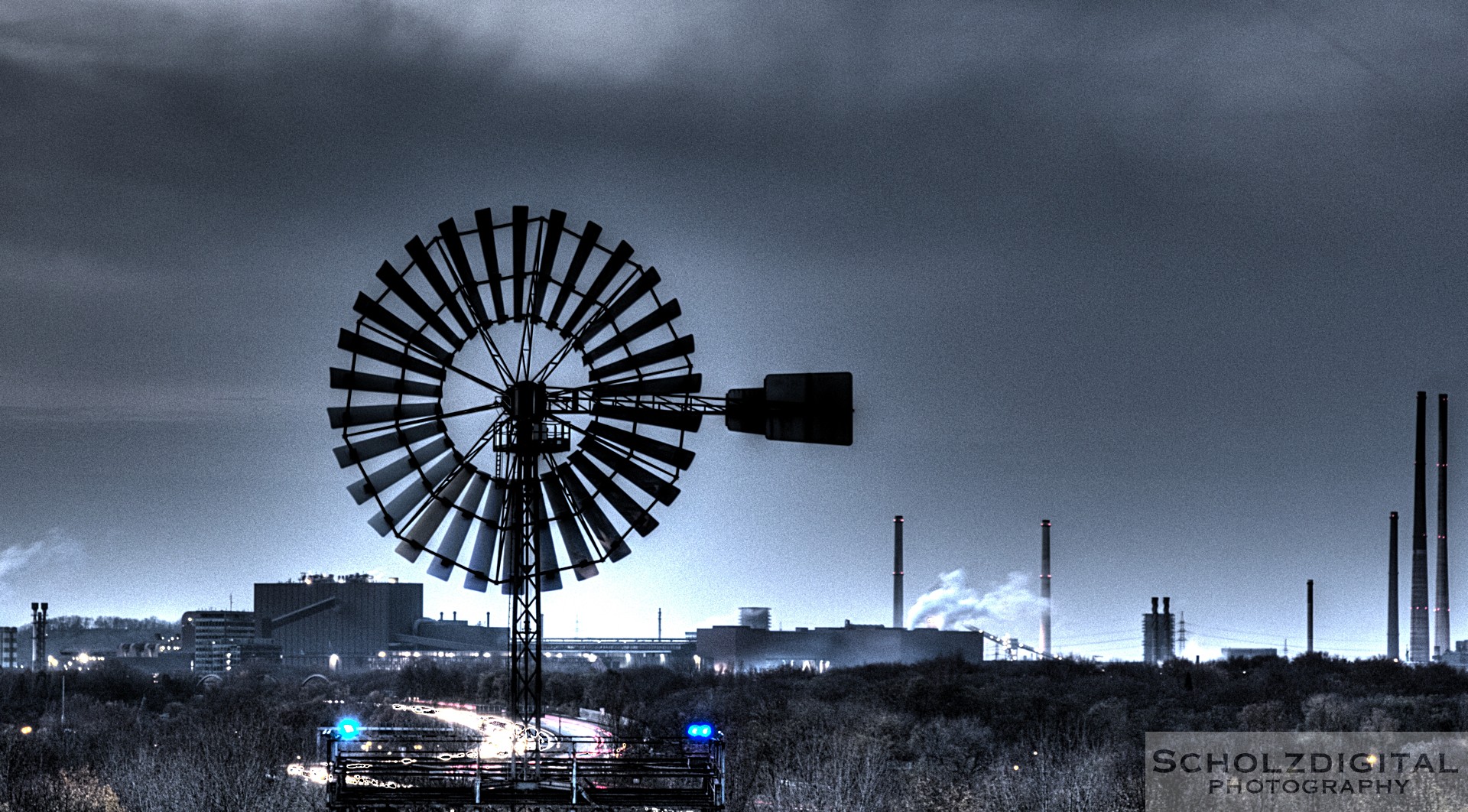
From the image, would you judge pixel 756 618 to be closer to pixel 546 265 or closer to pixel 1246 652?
pixel 1246 652

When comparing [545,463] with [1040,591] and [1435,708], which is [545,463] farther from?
[1040,591]

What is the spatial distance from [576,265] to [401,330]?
6.94 feet

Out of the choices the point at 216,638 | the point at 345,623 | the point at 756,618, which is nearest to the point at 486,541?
the point at 756,618

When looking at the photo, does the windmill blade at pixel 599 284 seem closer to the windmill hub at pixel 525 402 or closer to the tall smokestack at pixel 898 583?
the windmill hub at pixel 525 402

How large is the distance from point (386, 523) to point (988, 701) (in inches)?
2632

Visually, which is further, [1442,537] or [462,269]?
[1442,537]

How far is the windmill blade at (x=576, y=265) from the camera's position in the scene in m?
18.8

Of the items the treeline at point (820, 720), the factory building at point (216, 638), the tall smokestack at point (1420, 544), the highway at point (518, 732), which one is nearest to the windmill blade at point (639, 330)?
the highway at point (518, 732)

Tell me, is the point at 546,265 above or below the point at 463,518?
above

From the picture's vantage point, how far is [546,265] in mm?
18844

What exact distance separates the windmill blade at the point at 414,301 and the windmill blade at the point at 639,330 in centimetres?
153

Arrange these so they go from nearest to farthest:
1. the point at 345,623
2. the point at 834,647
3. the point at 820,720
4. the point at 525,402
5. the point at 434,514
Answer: the point at 525,402, the point at 434,514, the point at 820,720, the point at 834,647, the point at 345,623

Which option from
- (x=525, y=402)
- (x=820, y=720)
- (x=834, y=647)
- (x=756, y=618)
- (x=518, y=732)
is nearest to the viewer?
(x=518, y=732)

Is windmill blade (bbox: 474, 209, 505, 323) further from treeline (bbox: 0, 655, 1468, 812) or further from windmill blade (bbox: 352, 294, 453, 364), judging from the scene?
treeline (bbox: 0, 655, 1468, 812)
